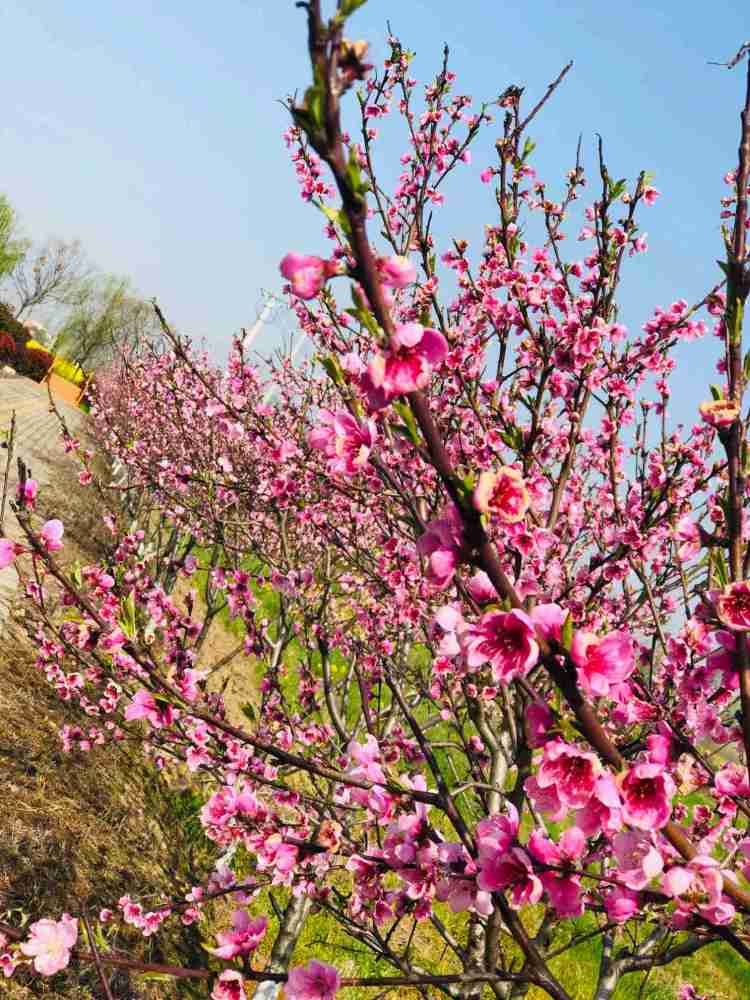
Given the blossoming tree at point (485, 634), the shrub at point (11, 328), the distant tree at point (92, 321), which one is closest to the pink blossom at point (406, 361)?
the blossoming tree at point (485, 634)

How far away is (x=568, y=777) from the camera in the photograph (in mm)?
1019

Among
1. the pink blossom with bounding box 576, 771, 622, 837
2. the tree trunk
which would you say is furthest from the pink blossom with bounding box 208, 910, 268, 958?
the tree trunk

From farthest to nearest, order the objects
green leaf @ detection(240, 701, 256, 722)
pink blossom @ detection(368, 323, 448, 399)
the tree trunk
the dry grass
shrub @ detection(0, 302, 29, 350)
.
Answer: shrub @ detection(0, 302, 29, 350), the dry grass, the tree trunk, green leaf @ detection(240, 701, 256, 722), pink blossom @ detection(368, 323, 448, 399)

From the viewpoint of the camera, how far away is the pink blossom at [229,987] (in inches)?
52.5

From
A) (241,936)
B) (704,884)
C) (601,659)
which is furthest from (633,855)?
(241,936)

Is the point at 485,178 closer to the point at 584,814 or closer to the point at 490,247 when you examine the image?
the point at 490,247

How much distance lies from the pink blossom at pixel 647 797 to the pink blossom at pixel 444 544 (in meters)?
0.42

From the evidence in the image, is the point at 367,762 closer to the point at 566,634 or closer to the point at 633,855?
the point at 633,855

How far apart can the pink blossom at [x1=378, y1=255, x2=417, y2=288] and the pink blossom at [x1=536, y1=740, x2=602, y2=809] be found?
71 centimetres

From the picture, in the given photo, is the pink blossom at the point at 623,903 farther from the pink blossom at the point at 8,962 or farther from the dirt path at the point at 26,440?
the dirt path at the point at 26,440

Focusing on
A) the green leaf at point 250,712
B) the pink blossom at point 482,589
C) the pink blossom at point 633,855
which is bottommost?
the green leaf at point 250,712

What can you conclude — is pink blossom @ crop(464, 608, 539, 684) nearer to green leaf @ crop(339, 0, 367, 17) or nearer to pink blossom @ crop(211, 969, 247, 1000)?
green leaf @ crop(339, 0, 367, 17)

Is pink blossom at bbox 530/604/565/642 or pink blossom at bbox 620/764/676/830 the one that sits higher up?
pink blossom at bbox 530/604/565/642

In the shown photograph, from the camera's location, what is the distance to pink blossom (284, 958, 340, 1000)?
1321mm
